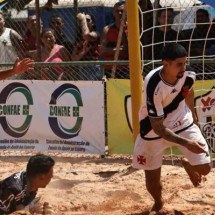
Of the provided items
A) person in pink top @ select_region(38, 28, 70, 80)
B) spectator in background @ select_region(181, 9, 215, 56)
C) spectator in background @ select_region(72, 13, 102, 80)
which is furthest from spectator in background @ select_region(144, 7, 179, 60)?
person in pink top @ select_region(38, 28, 70, 80)

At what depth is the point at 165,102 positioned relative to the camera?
716 centimetres

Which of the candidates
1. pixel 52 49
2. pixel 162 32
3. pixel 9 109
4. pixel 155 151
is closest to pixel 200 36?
pixel 162 32

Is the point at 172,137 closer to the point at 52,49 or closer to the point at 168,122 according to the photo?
the point at 168,122

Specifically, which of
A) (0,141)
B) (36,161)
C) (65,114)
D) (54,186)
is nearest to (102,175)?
(54,186)

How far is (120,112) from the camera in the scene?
412 inches

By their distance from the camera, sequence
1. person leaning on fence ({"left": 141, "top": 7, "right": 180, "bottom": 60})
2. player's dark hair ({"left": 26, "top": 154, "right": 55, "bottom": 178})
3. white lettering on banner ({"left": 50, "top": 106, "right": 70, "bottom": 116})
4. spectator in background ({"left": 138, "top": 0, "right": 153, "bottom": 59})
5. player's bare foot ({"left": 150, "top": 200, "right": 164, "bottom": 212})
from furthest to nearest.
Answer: white lettering on banner ({"left": 50, "top": 106, "right": 70, "bottom": 116}) < person leaning on fence ({"left": 141, "top": 7, "right": 180, "bottom": 60}) < spectator in background ({"left": 138, "top": 0, "right": 153, "bottom": 59}) < player's bare foot ({"left": 150, "top": 200, "right": 164, "bottom": 212}) < player's dark hair ({"left": 26, "top": 154, "right": 55, "bottom": 178})

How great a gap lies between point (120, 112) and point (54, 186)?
192cm

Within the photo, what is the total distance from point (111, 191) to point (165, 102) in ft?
6.20

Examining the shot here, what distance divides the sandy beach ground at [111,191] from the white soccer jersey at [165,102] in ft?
3.01

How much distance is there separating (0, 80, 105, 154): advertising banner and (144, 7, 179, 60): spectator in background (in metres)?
0.94

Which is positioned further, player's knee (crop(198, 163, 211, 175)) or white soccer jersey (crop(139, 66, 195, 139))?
player's knee (crop(198, 163, 211, 175))

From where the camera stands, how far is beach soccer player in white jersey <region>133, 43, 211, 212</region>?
6.90 meters

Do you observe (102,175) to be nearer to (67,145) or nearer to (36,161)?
(67,145)

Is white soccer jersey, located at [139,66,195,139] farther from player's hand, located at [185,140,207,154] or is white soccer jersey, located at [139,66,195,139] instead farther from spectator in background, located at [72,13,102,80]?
spectator in background, located at [72,13,102,80]
